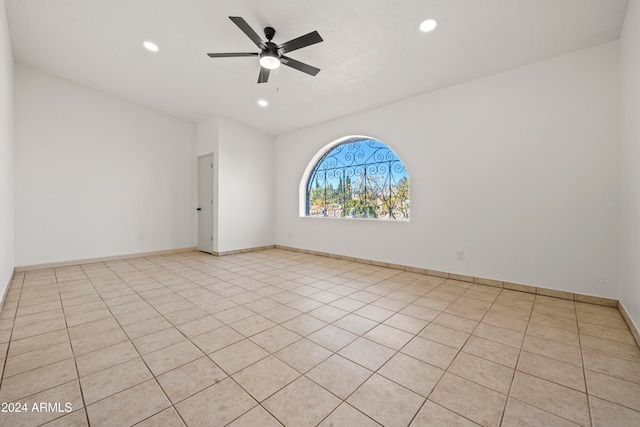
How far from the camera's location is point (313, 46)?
116 inches

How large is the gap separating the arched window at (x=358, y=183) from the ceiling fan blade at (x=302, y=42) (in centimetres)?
262

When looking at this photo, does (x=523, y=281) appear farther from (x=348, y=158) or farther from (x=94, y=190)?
(x=94, y=190)

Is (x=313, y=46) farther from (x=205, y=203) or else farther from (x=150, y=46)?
(x=205, y=203)

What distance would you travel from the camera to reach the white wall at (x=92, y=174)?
3883 mm

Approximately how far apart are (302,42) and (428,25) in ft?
4.39

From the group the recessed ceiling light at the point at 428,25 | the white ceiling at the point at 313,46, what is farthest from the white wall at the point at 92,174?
the recessed ceiling light at the point at 428,25

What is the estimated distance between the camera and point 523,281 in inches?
126

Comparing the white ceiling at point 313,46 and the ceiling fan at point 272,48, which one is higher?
the white ceiling at point 313,46

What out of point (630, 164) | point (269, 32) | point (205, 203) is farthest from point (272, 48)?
point (205, 203)

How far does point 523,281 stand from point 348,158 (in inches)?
144

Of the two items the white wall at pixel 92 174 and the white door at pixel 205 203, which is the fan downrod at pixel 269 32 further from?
the white wall at pixel 92 174

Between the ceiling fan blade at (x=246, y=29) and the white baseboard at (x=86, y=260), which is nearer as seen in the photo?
the ceiling fan blade at (x=246, y=29)

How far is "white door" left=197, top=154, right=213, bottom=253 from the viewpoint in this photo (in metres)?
5.55

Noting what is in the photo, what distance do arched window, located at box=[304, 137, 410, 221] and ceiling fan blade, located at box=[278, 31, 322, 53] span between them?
2.62 meters
